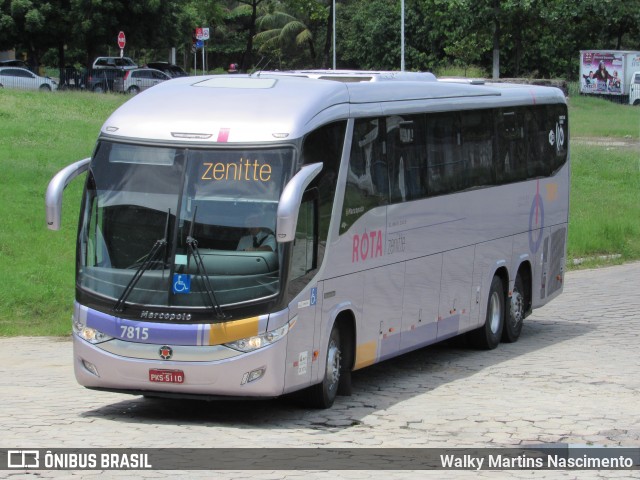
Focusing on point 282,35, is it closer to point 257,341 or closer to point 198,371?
point 257,341

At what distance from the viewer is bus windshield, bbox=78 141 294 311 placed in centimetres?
1028

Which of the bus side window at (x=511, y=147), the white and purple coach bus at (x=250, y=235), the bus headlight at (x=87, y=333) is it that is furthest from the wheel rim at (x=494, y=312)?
the bus headlight at (x=87, y=333)

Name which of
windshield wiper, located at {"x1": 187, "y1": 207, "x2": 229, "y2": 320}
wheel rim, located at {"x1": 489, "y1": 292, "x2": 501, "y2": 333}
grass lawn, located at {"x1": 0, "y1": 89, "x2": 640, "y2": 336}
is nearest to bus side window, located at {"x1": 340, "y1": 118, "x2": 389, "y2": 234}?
windshield wiper, located at {"x1": 187, "y1": 207, "x2": 229, "y2": 320}

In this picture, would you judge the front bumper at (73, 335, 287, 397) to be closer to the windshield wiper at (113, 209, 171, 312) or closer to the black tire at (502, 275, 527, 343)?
the windshield wiper at (113, 209, 171, 312)

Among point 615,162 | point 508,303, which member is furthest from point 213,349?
point 615,162

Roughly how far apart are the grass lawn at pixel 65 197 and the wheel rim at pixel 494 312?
5.78 m

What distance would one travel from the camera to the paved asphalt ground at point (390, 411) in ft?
31.4

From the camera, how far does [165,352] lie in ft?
33.6

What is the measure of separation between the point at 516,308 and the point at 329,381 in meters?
6.18

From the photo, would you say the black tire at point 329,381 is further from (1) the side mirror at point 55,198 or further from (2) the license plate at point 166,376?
(1) the side mirror at point 55,198

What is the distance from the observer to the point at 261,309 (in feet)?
33.8

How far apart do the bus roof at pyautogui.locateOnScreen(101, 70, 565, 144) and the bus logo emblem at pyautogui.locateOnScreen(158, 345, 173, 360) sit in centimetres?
182

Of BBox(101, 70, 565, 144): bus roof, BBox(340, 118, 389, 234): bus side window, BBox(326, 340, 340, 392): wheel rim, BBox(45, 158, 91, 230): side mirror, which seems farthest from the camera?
BBox(340, 118, 389, 234): bus side window

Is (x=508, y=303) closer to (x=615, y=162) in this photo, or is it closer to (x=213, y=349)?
(x=213, y=349)
